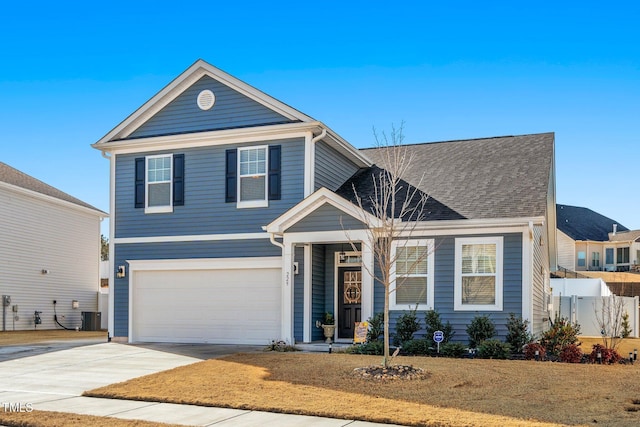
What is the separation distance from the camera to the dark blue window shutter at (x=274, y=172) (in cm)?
1889

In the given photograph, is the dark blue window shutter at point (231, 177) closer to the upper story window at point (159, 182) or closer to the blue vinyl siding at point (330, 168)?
the upper story window at point (159, 182)

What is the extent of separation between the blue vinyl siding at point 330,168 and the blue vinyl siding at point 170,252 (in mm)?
2320

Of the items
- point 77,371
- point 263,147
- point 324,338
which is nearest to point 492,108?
point 263,147

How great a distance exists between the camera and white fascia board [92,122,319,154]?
734 inches

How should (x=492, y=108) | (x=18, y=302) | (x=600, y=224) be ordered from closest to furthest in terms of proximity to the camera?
(x=492, y=108), (x=18, y=302), (x=600, y=224)

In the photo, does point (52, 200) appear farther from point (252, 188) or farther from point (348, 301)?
point (348, 301)

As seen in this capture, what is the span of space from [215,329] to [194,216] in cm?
322

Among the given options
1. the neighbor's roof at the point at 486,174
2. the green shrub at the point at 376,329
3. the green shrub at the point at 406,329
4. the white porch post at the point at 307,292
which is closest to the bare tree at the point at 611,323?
the neighbor's roof at the point at 486,174

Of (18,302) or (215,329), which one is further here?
(18,302)

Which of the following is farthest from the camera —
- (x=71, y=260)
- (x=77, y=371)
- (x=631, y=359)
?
(x=71, y=260)

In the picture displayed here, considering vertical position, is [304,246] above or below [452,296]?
above

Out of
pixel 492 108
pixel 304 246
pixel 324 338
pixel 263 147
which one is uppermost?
pixel 492 108

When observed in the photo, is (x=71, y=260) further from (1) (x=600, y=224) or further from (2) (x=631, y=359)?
(1) (x=600, y=224)

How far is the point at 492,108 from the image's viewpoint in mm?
21750
